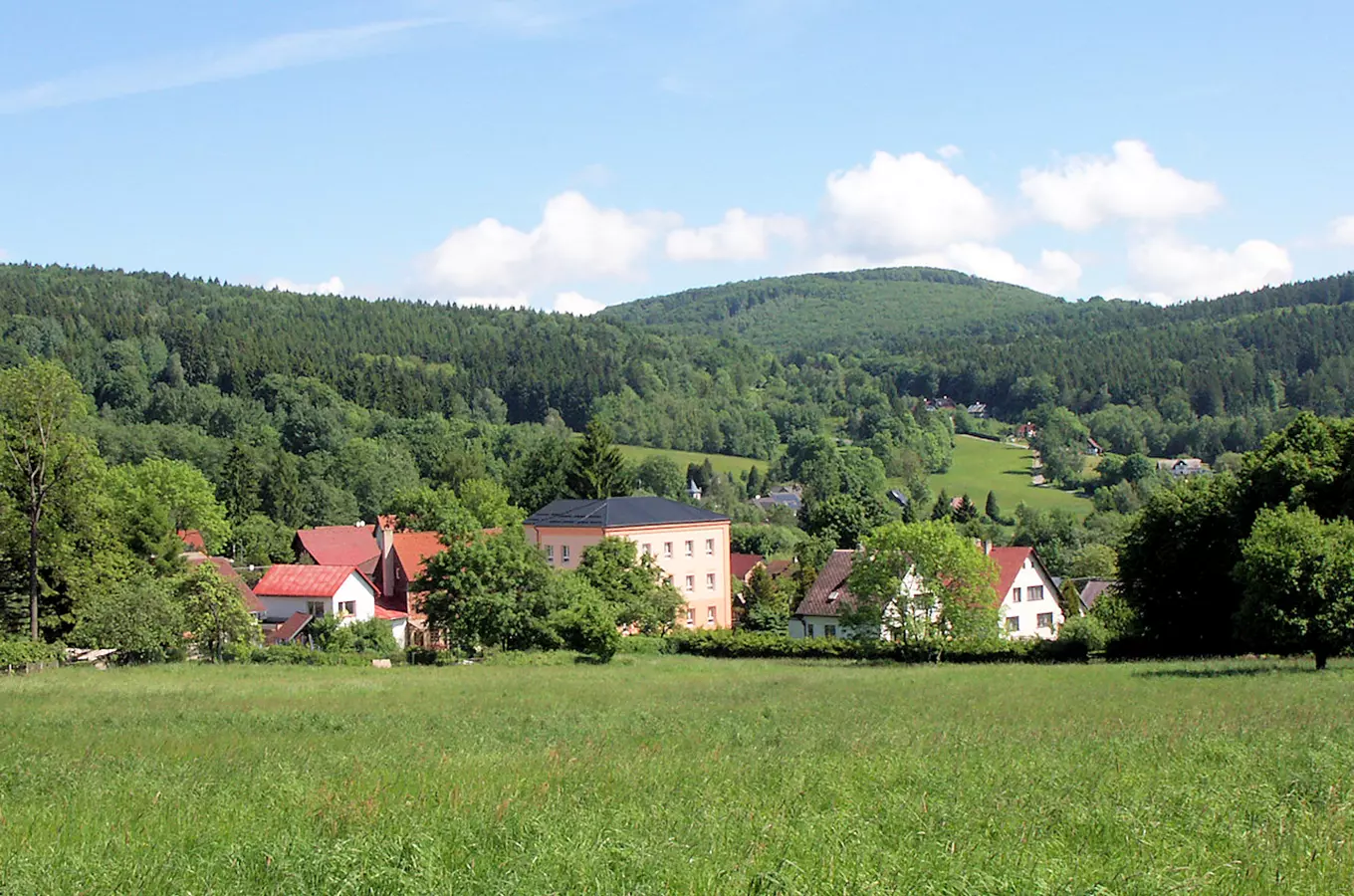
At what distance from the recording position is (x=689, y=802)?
364 inches

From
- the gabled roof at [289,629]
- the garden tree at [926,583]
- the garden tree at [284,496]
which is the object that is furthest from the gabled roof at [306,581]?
the garden tree at [284,496]

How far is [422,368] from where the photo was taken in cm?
17800

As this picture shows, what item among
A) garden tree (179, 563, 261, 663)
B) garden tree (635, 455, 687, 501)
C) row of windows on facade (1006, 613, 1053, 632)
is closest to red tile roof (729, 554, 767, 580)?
row of windows on facade (1006, 613, 1053, 632)

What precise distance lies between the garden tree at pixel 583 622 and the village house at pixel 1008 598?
16.7 meters

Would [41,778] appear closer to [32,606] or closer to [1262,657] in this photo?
[32,606]

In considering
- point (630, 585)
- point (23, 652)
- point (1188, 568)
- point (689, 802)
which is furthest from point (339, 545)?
point (689, 802)

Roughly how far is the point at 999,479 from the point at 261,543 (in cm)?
9876

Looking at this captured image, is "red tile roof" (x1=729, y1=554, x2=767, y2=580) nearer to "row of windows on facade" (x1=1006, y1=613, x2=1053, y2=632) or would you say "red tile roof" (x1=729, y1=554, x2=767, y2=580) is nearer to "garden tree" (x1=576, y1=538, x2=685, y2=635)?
"row of windows on facade" (x1=1006, y1=613, x2=1053, y2=632)

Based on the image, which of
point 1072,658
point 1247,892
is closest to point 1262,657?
point 1072,658

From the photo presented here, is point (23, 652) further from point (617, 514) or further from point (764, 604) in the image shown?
point (764, 604)

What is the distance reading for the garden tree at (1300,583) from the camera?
3238 centimetres

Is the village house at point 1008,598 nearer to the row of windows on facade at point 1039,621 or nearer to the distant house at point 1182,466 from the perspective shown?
the row of windows on facade at point 1039,621

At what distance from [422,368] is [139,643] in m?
140

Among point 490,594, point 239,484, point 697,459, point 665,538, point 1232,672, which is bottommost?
point 1232,672
